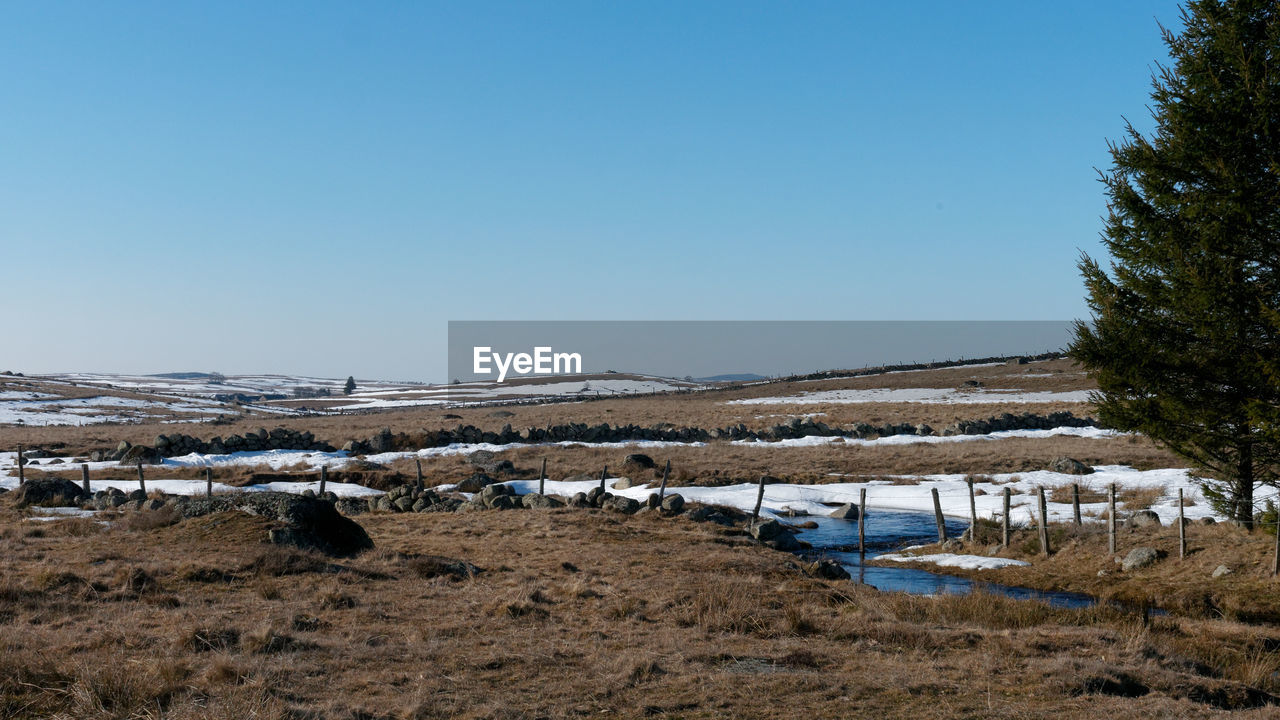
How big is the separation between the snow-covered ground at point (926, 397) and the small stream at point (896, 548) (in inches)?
1692

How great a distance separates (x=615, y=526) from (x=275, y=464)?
24.8 meters

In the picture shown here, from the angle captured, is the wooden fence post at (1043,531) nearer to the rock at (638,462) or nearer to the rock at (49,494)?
the rock at (638,462)

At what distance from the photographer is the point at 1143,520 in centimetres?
2136

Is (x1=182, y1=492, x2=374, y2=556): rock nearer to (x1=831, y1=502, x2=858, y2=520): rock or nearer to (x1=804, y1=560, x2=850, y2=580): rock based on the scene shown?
(x1=804, y1=560, x2=850, y2=580): rock

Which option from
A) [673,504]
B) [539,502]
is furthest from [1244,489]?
[539,502]

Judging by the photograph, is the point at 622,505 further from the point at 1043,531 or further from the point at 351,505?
the point at 1043,531

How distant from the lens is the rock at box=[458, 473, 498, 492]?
3456 cm

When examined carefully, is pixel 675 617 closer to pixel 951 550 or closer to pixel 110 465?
pixel 951 550

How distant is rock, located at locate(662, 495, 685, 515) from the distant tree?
14.0 meters

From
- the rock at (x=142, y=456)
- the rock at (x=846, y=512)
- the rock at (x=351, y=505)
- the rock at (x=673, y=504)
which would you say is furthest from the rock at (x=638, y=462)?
the rock at (x=142, y=456)

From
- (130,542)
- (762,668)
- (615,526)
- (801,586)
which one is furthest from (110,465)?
(762,668)

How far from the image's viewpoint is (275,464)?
4159cm

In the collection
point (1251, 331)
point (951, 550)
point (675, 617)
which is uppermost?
point (1251, 331)

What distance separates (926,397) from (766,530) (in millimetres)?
56563
